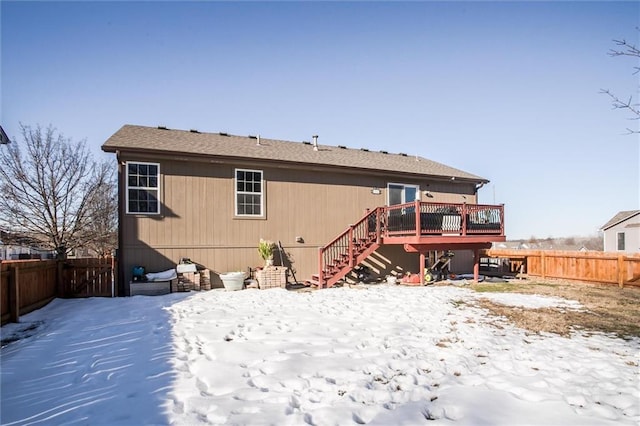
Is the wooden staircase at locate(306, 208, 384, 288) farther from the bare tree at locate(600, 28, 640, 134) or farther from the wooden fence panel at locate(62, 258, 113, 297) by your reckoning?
the bare tree at locate(600, 28, 640, 134)

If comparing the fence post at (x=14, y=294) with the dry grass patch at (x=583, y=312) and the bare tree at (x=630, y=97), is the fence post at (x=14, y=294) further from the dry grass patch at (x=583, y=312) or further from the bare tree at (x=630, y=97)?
the bare tree at (x=630, y=97)

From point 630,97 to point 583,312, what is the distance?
4.86 metres

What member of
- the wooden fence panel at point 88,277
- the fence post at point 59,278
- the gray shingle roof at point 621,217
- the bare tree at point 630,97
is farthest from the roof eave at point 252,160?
the gray shingle roof at point 621,217

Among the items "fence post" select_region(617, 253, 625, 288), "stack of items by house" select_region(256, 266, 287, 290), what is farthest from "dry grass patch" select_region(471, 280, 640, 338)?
"stack of items by house" select_region(256, 266, 287, 290)

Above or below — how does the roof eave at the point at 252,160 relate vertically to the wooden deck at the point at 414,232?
above

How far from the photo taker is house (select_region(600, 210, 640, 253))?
86.1 feet

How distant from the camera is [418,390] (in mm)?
3408

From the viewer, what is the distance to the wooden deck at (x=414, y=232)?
10.8 m

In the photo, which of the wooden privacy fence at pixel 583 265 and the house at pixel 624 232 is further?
the house at pixel 624 232

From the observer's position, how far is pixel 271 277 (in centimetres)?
1046

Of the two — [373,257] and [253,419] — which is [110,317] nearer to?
[253,419]

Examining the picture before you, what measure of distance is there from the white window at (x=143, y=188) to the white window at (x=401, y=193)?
8.46 metres

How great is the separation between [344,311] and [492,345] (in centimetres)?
298

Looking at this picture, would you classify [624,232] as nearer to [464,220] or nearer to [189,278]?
[464,220]
